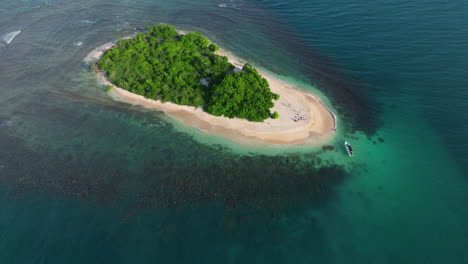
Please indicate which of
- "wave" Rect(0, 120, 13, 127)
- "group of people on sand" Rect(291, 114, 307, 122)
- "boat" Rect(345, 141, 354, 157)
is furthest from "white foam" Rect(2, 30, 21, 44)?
"boat" Rect(345, 141, 354, 157)

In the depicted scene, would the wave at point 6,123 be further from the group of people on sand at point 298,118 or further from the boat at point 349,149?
the boat at point 349,149

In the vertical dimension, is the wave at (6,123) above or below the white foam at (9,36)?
below

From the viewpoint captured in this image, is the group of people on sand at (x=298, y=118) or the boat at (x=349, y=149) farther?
the group of people on sand at (x=298, y=118)

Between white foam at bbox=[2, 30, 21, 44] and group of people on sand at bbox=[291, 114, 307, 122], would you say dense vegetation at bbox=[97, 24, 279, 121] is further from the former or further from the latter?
white foam at bbox=[2, 30, 21, 44]

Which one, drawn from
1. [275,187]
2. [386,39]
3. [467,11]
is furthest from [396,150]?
[467,11]

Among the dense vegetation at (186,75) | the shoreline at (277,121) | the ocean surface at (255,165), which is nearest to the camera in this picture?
the ocean surface at (255,165)

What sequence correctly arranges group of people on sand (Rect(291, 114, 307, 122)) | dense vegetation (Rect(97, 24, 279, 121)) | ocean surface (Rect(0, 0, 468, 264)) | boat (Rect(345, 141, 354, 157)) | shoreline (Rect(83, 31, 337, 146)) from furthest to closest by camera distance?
group of people on sand (Rect(291, 114, 307, 122)), dense vegetation (Rect(97, 24, 279, 121)), shoreline (Rect(83, 31, 337, 146)), boat (Rect(345, 141, 354, 157)), ocean surface (Rect(0, 0, 468, 264))

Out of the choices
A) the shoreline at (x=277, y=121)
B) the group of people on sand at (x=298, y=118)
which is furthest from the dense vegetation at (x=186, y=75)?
the group of people on sand at (x=298, y=118)
